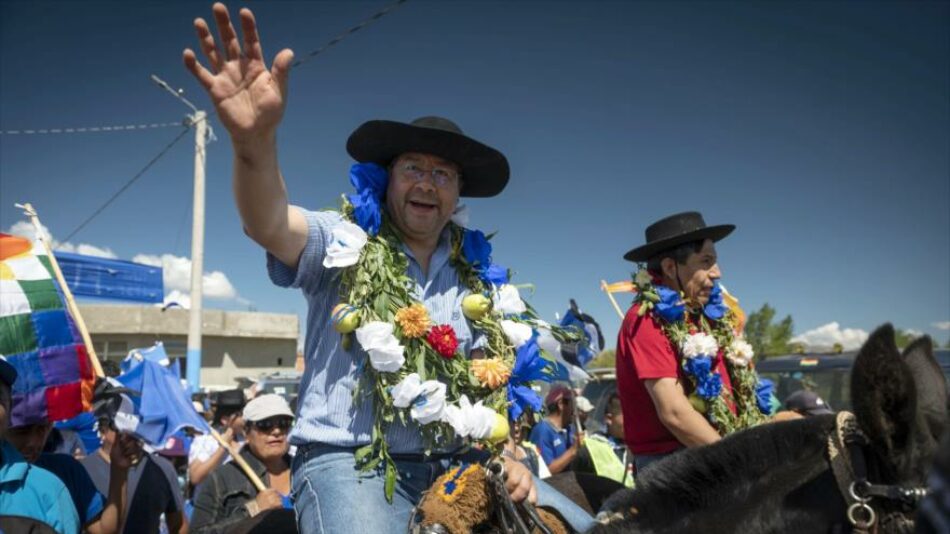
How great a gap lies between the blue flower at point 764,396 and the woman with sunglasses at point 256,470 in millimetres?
3458

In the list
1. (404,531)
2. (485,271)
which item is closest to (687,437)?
(485,271)

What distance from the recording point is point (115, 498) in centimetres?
368

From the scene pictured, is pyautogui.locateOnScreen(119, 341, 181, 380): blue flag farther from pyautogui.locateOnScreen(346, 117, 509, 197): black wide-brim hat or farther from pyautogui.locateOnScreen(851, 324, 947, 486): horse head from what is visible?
pyautogui.locateOnScreen(851, 324, 947, 486): horse head

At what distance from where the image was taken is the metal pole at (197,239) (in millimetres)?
15629

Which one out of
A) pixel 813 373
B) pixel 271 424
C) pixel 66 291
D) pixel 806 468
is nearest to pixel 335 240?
pixel 806 468

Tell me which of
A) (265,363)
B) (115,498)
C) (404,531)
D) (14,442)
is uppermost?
(404,531)

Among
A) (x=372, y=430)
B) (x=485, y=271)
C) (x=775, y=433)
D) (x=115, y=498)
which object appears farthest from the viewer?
(x=115, y=498)

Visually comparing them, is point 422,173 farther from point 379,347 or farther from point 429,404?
point 429,404

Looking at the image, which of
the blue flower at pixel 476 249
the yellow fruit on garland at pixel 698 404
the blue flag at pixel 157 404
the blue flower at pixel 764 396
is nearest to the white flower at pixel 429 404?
the blue flower at pixel 476 249

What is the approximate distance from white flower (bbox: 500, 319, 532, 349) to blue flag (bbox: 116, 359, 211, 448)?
293 cm

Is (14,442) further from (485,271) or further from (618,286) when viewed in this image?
(618,286)

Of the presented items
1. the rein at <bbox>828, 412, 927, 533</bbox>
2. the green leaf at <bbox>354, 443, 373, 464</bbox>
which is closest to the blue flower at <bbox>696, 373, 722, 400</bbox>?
the green leaf at <bbox>354, 443, 373, 464</bbox>

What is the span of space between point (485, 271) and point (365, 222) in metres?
0.63

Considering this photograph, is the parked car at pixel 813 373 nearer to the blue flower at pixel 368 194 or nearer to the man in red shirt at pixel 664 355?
the man in red shirt at pixel 664 355
